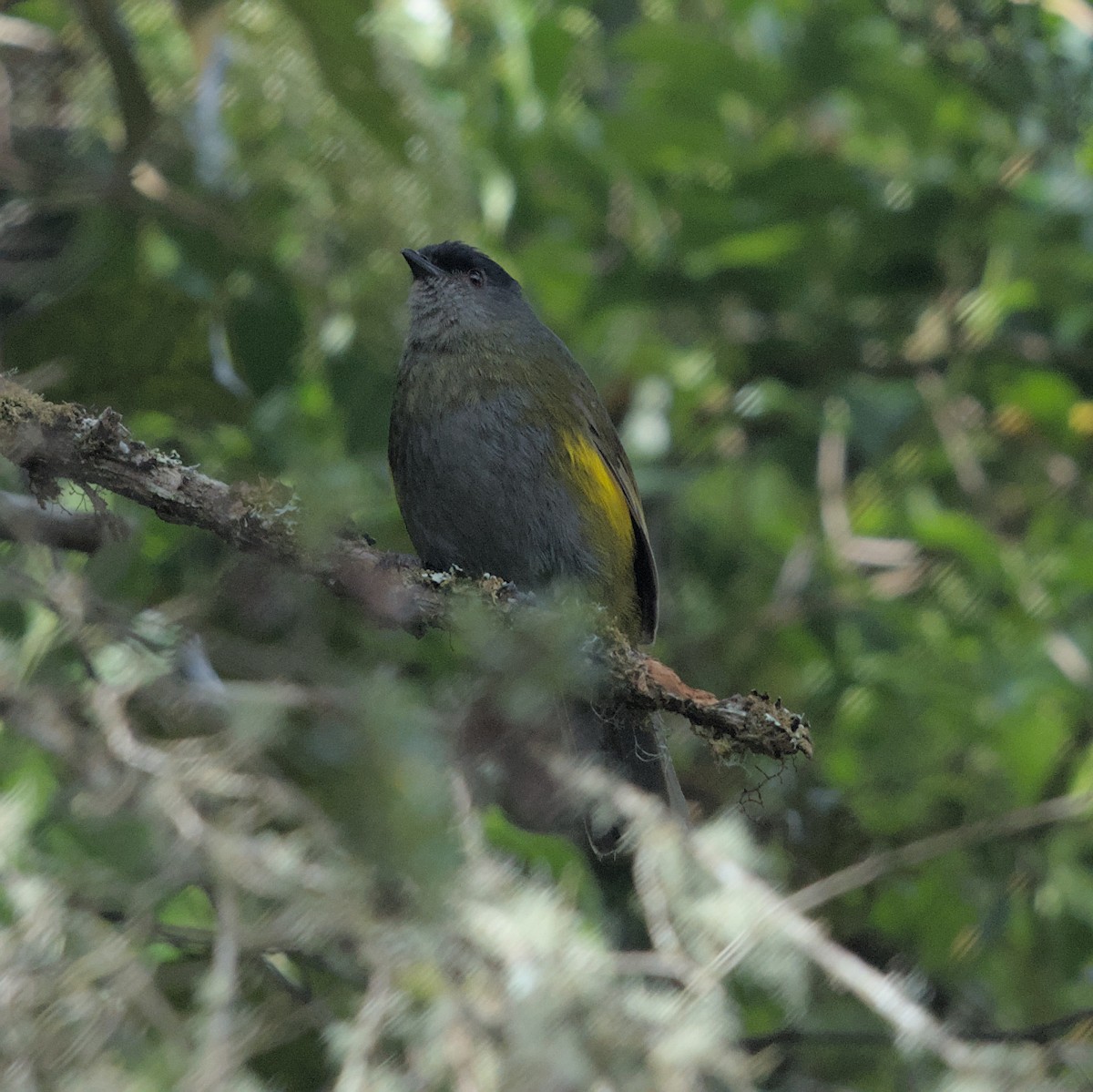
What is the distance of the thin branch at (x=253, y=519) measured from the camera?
1.91 metres

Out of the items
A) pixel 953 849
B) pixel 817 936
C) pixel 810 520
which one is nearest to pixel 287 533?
pixel 817 936

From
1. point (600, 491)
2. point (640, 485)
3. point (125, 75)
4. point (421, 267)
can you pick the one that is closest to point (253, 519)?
point (125, 75)

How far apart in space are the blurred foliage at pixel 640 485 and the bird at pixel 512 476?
230 mm

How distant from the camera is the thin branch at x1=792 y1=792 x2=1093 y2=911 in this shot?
339cm

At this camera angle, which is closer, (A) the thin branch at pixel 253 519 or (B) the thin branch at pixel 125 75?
(A) the thin branch at pixel 253 519

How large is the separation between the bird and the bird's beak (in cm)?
20

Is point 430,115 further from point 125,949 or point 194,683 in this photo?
point 125,949

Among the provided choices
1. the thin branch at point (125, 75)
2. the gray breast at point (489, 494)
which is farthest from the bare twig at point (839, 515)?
the thin branch at point (125, 75)

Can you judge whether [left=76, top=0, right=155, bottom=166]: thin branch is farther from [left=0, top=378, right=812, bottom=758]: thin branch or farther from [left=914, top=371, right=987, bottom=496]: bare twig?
[left=914, top=371, right=987, bottom=496]: bare twig

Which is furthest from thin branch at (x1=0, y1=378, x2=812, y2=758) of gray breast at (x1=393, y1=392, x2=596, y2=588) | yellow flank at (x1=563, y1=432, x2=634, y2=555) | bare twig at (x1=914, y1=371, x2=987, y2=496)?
bare twig at (x1=914, y1=371, x2=987, y2=496)

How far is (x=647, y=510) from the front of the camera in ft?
15.7

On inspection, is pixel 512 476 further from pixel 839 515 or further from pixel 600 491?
pixel 839 515

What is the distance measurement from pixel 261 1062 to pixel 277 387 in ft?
5.28

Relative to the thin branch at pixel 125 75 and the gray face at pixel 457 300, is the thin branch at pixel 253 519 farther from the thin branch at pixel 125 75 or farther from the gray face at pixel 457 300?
the gray face at pixel 457 300
